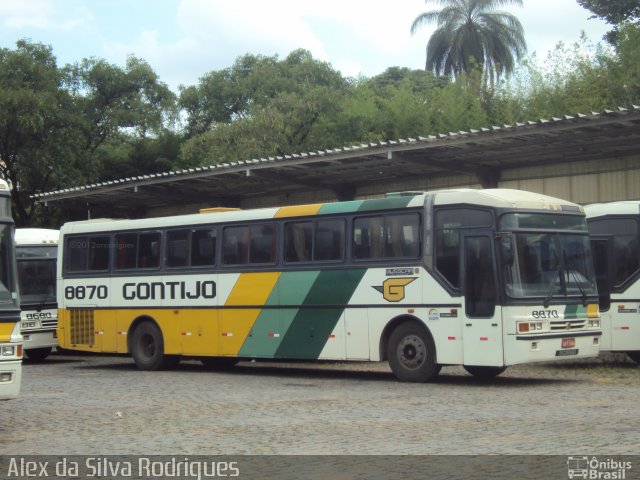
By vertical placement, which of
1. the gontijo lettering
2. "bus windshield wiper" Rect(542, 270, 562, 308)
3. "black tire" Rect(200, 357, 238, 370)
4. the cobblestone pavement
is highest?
the gontijo lettering

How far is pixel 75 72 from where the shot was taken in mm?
49406

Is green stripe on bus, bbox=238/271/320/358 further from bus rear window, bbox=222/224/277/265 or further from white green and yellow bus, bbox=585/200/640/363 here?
white green and yellow bus, bbox=585/200/640/363

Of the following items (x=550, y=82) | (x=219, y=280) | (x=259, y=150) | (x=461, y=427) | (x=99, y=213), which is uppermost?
(x=550, y=82)

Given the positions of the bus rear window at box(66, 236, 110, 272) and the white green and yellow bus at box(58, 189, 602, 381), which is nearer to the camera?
the white green and yellow bus at box(58, 189, 602, 381)

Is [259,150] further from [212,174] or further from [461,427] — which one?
[461,427]

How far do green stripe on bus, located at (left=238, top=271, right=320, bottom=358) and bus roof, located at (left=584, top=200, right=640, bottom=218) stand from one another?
5619 mm

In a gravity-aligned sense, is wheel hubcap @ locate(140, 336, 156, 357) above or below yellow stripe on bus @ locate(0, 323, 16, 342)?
below

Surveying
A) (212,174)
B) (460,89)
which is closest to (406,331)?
(212,174)

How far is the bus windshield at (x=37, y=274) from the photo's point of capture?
2447 cm

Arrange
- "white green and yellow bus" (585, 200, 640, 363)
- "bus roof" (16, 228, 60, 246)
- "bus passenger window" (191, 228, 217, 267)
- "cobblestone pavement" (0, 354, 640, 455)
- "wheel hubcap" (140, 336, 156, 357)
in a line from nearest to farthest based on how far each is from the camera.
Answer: "cobblestone pavement" (0, 354, 640, 455) < "white green and yellow bus" (585, 200, 640, 363) < "bus passenger window" (191, 228, 217, 267) < "wheel hubcap" (140, 336, 156, 357) < "bus roof" (16, 228, 60, 246)

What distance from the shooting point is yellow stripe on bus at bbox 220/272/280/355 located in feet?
Result: 64.0

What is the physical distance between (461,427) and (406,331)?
5.95 metres

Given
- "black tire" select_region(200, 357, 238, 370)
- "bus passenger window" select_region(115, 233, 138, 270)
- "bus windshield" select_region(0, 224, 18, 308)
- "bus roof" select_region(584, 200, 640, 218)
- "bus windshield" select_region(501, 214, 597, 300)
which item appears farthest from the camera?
"black tire" select_region(200, 357, 238, 370)

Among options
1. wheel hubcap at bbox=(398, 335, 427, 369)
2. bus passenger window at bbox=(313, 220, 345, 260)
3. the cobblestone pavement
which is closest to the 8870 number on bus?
the cobblestone pavement
